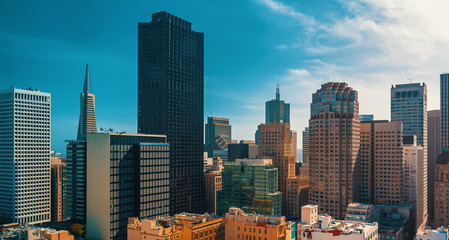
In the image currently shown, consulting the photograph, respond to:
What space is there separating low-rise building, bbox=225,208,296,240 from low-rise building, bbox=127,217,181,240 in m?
20.6

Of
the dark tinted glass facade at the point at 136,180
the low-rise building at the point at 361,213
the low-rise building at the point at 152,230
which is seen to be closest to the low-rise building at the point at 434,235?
the low-rise building at the point at 361,213

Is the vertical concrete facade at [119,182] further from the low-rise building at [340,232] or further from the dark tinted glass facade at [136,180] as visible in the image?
the low-rise building at [340,232]

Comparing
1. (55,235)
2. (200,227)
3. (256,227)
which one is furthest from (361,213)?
(55,235)

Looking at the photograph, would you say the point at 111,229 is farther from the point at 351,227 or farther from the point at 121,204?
the point at 351,227

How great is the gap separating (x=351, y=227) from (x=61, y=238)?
91.6 m

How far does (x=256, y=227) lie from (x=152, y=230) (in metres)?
33.6

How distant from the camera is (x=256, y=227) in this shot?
126938 millimetres

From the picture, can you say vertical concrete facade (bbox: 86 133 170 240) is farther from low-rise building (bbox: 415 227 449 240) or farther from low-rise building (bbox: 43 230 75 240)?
low-rise building (bbox: 415 227 449 240)

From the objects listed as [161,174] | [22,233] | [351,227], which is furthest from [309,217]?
[22,233]

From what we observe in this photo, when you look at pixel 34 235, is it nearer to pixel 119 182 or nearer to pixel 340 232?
pixel 119 182

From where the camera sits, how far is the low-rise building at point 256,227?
124 meters

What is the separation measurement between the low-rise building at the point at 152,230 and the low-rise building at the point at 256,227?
20.6m

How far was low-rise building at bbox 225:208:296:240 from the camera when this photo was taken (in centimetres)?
12450

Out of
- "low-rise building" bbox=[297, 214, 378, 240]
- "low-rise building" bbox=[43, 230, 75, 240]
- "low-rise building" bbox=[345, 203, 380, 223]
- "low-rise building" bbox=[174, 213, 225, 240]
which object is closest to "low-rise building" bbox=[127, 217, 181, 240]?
"low-rise building" bbox=[174, 213, 225, 240]
